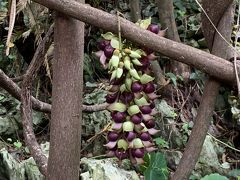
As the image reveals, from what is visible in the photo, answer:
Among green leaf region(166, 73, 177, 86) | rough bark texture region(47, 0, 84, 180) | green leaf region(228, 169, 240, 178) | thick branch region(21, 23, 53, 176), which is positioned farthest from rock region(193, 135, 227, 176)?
rough bark texture region(47, 0, 84, 180)

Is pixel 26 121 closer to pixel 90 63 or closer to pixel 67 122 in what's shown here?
pixel 67 122

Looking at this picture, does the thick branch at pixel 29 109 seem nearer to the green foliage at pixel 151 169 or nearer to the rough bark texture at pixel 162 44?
the green foliage at pixel 151 169

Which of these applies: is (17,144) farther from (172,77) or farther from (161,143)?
(172,77)

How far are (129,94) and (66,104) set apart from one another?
19 cm

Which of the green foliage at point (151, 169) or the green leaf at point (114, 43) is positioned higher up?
the green leaf at point (114, 43)

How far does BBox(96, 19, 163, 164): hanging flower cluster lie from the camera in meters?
0.82

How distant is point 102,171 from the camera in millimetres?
1726

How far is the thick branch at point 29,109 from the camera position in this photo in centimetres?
127

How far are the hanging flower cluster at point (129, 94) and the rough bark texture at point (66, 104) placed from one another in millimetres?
127

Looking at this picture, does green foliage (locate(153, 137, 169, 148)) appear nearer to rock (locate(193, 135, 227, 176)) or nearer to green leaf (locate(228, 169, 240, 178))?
rock (locate(193, 135, 227, 176))

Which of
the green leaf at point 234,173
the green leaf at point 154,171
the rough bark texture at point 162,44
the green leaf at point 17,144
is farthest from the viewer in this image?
the green leaf at point 17,144

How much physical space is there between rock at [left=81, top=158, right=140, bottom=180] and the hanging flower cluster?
812 millimetres

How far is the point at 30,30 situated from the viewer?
8.73ft

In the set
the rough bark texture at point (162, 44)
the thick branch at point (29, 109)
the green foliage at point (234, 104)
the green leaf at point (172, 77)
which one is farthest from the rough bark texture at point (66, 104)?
the green leaf at point (172, 77)
